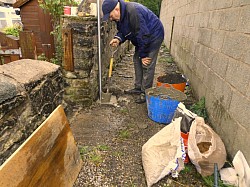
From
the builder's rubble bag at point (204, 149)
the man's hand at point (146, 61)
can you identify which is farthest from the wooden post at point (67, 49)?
the builder's rubble bag at point (204, 149)

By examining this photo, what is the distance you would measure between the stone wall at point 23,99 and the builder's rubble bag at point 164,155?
118 cm

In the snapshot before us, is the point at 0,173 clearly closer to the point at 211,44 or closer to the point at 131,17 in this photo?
the point at 131,17

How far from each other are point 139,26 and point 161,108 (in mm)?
1348

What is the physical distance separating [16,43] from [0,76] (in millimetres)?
1325

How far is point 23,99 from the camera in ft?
5.17

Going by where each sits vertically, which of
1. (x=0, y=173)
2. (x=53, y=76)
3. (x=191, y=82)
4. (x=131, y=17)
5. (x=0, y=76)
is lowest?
(x=191, y=82)

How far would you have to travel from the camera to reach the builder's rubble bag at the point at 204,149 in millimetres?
1911

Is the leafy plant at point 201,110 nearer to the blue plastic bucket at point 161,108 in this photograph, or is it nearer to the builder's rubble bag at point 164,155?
the blue plastic bucket at point 161,108

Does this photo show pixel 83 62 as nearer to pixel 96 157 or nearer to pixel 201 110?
pixel 96 157

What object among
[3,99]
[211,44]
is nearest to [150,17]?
[211,44]

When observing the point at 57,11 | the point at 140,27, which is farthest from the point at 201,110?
the point at 57,11

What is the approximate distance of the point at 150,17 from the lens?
332 cm

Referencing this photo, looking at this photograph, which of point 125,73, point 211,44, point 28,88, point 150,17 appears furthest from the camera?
point 125,73

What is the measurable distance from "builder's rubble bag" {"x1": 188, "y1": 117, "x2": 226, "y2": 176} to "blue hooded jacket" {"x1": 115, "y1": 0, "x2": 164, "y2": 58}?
167cm
